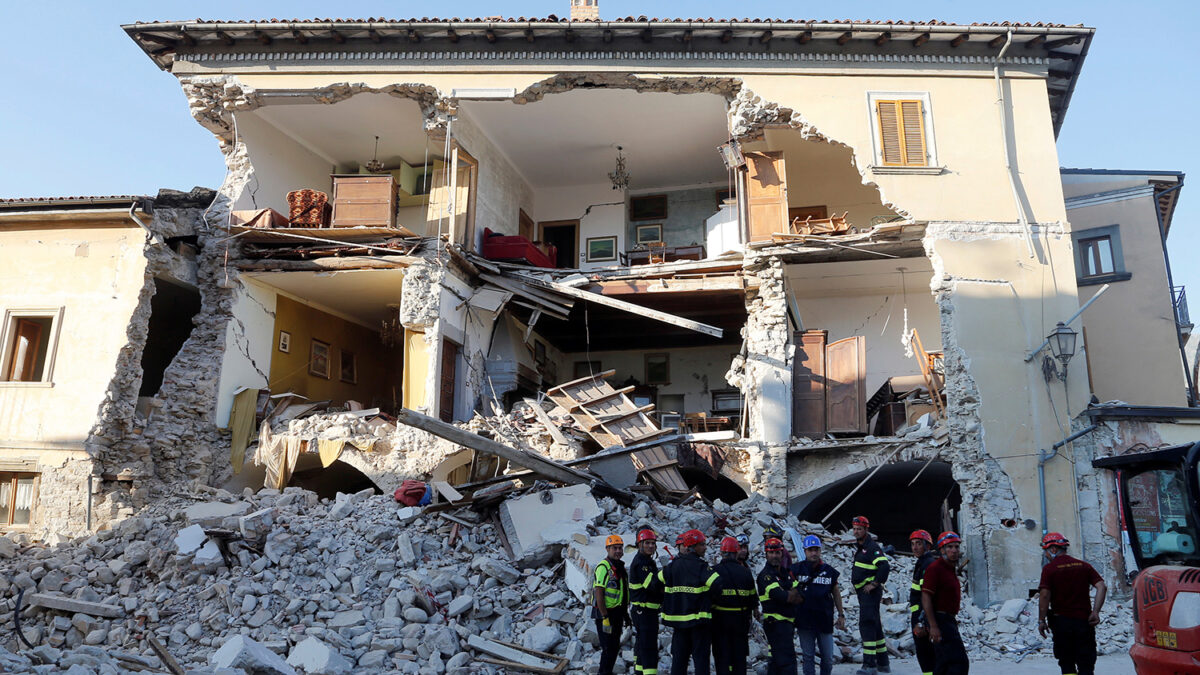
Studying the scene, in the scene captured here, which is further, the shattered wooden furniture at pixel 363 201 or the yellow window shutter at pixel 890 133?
the shattered wooden furniture at pixel 363 201

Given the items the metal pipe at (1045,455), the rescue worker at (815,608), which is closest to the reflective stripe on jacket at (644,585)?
the rescue worker at (815,608)

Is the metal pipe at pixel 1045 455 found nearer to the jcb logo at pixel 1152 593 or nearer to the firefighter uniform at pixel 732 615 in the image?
the firefighter uniform at pixel 732 615

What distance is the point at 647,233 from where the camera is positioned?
2003cm

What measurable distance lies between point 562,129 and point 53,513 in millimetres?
11748

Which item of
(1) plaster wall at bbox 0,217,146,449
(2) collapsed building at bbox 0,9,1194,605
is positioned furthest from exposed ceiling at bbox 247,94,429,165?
(1) plaster wall at bbox 0,217,146,449

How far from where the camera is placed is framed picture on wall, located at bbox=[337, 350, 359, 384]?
1892 cm

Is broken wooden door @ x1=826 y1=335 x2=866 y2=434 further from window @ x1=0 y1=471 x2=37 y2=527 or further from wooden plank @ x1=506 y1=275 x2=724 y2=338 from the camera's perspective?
window @ x1=0 y1=471 x2=37 y2=527

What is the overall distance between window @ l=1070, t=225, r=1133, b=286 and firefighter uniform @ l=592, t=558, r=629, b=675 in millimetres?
14595

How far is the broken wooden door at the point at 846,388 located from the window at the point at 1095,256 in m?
6.81

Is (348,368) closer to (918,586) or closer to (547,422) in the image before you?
(547,422)

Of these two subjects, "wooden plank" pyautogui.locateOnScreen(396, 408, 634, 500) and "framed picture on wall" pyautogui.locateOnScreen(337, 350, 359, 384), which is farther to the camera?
"framed picture on wall" pyautogui.locateOnScreen(337, 350, 359, 384)

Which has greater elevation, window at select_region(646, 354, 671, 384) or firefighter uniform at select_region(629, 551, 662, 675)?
window at select_region(646, 354, 671, 384)

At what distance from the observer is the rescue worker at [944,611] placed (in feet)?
21.6

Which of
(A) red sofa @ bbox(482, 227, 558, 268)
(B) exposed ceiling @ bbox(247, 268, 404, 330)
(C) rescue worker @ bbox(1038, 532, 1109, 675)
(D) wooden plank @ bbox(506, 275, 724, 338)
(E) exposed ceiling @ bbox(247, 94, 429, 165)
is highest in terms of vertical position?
(E) exposed ceiling @ bbox(247, 94, 429, 165)
